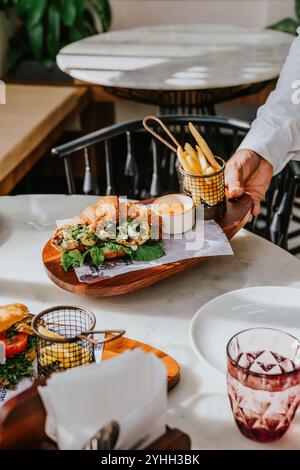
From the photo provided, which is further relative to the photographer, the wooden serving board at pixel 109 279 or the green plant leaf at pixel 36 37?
the green plant leaf at pixel 36 37

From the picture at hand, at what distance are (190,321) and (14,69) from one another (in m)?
3.03

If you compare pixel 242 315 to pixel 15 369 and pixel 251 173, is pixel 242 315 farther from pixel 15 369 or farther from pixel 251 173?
pixel 251 173

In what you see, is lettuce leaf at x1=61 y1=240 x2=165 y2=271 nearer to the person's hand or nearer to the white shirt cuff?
the person's hand

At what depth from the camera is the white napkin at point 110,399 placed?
2.44ft

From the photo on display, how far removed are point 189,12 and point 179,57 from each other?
119cm

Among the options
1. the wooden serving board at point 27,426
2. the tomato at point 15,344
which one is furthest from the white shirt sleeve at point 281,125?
the wooden serving board at point 27,426

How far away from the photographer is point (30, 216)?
1.70m

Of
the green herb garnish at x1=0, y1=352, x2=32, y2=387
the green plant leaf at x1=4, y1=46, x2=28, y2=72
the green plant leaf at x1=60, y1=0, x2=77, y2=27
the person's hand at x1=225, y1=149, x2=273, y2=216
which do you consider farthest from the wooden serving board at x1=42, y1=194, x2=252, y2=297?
the green plant leaf at x1=4, y1=46, x2=28, y2=72

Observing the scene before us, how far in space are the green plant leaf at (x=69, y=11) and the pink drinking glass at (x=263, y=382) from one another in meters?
3.01

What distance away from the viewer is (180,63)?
10.3 feet

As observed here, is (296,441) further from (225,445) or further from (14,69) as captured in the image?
(14,69)

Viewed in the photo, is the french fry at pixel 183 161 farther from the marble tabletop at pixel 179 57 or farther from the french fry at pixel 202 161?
the marble tabletop at pixel 179 57

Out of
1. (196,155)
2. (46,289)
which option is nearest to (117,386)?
(46,289)

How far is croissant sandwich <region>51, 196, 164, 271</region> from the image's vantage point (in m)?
1.40
